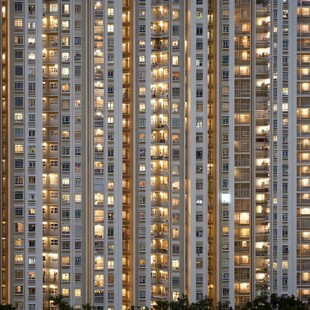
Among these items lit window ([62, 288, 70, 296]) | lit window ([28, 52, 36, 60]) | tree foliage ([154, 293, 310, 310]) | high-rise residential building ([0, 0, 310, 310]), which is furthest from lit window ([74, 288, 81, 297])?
lit window ([28, 52, 36, 60])

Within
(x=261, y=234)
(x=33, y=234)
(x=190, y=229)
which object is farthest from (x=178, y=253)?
(x=33, y=234)

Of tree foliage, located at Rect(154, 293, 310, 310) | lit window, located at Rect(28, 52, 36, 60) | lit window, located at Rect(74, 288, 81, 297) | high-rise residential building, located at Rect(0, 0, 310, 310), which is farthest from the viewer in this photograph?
lit window, located at Rect(74, 288, 81, 297)

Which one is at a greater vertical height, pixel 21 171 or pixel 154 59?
pixel 154 59

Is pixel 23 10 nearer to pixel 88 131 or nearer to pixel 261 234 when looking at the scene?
pixel 88 131

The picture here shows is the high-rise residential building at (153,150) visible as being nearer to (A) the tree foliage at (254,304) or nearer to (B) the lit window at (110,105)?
(B) the lit window at (110,105)

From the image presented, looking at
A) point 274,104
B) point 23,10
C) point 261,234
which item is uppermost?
point 23,10

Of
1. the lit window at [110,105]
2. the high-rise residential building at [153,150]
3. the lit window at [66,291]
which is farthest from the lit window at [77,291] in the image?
the lit window at [110,105]

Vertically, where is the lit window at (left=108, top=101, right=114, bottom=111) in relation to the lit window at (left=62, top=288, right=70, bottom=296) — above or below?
above

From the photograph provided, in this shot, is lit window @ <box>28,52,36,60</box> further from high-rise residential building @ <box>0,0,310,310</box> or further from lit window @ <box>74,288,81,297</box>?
lit window @ <box>74,288,81,297</box>

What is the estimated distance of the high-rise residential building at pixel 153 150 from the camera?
60.2 m

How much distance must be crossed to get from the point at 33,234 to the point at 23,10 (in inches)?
655

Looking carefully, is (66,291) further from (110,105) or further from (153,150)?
(110,105)

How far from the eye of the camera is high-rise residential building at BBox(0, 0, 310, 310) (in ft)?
198

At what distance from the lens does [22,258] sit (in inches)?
2386
